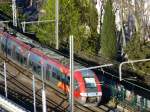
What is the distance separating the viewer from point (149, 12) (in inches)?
1999

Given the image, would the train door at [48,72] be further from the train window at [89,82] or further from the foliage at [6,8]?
the foliage at [6,8]

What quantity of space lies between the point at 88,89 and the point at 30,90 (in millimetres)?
5953

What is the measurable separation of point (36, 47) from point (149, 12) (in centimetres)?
1156

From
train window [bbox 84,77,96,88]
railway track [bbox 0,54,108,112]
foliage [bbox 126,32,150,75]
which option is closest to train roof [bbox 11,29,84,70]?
train window [bbox 84,77,96,88]

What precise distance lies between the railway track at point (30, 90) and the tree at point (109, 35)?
7.75 meters

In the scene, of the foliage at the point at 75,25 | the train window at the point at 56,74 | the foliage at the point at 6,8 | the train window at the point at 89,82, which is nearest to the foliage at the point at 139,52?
the foliage at the point at 75,25

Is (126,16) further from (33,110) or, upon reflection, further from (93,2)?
(33,110)

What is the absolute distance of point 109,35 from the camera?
49906 millimetres

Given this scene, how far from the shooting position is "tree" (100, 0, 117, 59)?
163 feet

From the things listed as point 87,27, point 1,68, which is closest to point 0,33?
point 1,68

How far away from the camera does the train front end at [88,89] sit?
38.1 metres

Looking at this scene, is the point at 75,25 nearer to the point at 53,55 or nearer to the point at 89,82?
the point at 53,55

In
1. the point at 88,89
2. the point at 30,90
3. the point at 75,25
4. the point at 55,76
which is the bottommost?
the point at 30,90

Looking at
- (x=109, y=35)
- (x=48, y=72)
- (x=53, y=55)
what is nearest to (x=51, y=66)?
(x=48, y=72)
